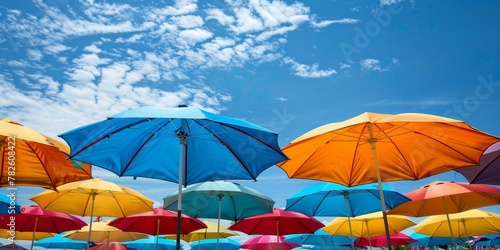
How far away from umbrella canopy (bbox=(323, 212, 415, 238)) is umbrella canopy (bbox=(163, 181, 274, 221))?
3406mm

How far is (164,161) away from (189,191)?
2196mm

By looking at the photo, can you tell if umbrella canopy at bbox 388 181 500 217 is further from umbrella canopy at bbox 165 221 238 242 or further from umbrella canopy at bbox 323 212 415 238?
umbrella canopy at bbox 165 221 238 242

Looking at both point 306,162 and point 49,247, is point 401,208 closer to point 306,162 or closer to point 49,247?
point 306,162

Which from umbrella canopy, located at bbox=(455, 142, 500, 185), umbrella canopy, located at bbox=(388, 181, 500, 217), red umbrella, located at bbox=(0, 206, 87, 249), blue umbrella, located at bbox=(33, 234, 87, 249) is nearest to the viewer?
umbrella canopy, located at bbox=(455, 142, 500, 185)

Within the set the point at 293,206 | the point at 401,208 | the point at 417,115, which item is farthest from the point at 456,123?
the point at 293,206

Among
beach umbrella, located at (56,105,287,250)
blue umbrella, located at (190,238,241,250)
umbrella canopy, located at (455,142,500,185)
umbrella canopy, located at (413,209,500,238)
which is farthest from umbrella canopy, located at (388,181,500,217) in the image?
blue umbrella, located at (190,238,241,250)

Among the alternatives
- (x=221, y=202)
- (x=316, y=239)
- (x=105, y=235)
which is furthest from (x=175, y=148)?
(x=316, y=239)

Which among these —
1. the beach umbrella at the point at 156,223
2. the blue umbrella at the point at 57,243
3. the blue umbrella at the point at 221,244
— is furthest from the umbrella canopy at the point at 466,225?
the blue umbrella at the point at 57,243

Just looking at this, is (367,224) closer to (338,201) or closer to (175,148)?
(338,201)

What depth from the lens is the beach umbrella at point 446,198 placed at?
7520 mm

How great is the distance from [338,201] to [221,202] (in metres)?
3.09

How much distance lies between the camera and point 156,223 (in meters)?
10.1

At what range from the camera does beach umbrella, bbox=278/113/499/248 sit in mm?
5195

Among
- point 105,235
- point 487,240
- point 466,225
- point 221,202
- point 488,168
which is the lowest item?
point 487,240
